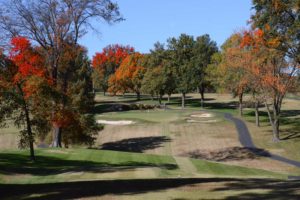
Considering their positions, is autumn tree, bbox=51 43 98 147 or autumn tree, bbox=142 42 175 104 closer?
autumn tree, bbox=51 43 98 147

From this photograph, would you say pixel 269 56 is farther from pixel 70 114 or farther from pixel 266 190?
pixel 266 190

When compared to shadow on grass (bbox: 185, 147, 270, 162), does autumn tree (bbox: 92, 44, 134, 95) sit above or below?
above

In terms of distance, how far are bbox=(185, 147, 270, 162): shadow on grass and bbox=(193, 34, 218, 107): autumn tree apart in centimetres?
4462

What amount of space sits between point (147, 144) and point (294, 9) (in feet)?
89.6

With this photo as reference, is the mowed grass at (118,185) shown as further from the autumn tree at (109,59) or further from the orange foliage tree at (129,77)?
the autumn tree at (109,59)

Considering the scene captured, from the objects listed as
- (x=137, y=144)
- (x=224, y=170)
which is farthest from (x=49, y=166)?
(x=137, y=144)

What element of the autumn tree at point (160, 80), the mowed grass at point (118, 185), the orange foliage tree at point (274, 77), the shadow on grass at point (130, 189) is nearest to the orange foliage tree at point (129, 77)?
the autumn tree at point (160, 80)

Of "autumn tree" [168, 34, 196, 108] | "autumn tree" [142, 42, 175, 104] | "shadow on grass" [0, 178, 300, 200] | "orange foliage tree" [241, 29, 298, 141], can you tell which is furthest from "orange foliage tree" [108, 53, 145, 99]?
"shadow on grass" [0, 178, 300, 200]

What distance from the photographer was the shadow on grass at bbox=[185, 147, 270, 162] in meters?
40.0

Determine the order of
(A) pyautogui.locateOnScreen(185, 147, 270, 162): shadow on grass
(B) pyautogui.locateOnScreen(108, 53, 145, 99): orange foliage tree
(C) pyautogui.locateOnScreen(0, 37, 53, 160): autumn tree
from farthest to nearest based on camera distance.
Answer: (B) pyautogui.locateOnScreen(108, 53, 145, 99): orange foliage tree → (A) pyautogui.locateOnScreen(185, 147, 270, 162): shadow on grass → (C) pyautogui.locateOnScreen(0, 37, 53, 160): autumn tree

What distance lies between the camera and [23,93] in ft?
92.3

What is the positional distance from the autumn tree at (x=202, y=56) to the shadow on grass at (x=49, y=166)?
194ft

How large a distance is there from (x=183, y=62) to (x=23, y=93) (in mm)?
69837

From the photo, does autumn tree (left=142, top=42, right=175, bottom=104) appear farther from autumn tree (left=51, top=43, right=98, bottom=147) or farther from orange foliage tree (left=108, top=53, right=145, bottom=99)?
autumn tree (left=51, top=43, right=98, bottom=147)
